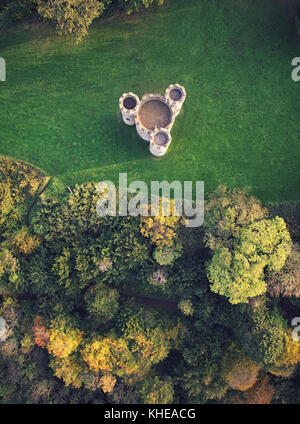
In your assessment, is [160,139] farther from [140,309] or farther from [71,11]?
[140,309]

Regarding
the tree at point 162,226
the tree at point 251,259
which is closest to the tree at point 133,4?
the tree at point 162,226

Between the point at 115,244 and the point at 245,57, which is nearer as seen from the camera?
the point at 115,244

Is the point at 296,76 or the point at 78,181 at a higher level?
the point at 296,76

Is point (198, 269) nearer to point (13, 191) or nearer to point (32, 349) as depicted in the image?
point (32, 349)

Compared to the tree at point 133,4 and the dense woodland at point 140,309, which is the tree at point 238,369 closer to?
the dense woodland at point 140,309

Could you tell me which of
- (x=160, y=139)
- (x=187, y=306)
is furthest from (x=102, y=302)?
(x=160, y=139)

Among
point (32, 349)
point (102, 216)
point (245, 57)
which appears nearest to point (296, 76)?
point (245, 57)
